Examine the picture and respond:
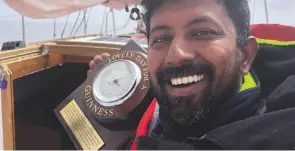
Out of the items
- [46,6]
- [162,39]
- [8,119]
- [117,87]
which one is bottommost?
[8,119]

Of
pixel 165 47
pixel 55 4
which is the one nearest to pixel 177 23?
pixel 165 47

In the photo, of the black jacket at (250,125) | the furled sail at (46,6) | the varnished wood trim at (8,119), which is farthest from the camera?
the furled sail at (46,6)

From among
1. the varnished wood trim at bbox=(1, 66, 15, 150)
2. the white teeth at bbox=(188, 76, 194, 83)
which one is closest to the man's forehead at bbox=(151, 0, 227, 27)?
the white teeth at bbox=(188, 76, 194, 83)

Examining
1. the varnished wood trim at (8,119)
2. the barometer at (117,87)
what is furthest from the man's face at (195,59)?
the varnished wood trim at (8,119)

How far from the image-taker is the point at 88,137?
2.97ft

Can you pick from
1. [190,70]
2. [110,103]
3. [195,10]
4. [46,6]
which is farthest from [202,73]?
[46,6]

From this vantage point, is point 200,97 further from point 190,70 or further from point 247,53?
point 247,53

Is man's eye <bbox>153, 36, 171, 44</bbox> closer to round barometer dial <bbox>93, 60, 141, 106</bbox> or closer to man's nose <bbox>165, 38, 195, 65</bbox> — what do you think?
man's nose <bbox>165, 38, 195, 65</bbox>

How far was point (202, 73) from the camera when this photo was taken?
1.98 feet

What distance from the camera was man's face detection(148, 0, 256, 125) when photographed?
1.99ft

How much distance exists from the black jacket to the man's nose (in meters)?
0.13

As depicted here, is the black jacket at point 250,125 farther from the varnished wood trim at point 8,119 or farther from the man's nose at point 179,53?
the varnished wood trim at point 8,119

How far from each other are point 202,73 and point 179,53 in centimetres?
6

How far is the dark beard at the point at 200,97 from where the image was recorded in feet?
1.99
